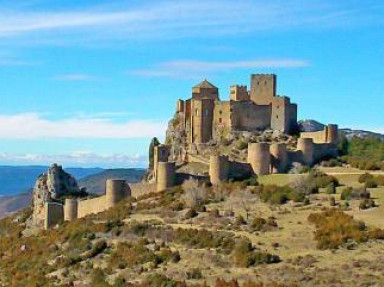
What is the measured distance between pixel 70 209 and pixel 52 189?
4370mm

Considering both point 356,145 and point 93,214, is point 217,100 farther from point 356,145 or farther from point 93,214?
point 356,145

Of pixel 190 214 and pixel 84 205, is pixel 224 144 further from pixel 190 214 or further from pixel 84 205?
pixel 84 205

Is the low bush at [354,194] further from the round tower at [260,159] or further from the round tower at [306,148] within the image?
the round tower at [306,148]

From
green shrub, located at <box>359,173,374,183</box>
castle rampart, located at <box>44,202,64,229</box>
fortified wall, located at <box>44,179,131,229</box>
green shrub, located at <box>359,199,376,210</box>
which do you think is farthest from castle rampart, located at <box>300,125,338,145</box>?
castle rampart, located at <box>44,202,64,229</box>

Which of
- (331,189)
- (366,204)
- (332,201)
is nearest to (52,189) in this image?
(331,189)

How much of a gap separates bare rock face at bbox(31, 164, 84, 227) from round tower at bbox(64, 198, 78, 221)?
2.79m

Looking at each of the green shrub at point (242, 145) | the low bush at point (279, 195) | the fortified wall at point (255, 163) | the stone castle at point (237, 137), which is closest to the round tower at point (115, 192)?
the stone castle at point (237, 137)

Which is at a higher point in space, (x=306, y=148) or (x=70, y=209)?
(x=306, y=148)

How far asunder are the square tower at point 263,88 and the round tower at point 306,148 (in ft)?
15.7

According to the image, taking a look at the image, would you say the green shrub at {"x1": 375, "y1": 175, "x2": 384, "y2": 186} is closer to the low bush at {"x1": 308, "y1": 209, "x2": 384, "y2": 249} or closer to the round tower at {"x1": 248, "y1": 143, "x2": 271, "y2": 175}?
the round tower at {"x1": 248, "y1": 143, "x2": 271, "y2": 175}

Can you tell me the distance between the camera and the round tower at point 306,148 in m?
51.4

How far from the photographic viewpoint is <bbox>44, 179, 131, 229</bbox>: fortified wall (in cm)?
5350

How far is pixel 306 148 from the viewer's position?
51469mm

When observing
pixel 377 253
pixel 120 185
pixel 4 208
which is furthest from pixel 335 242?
pixel 4 208
